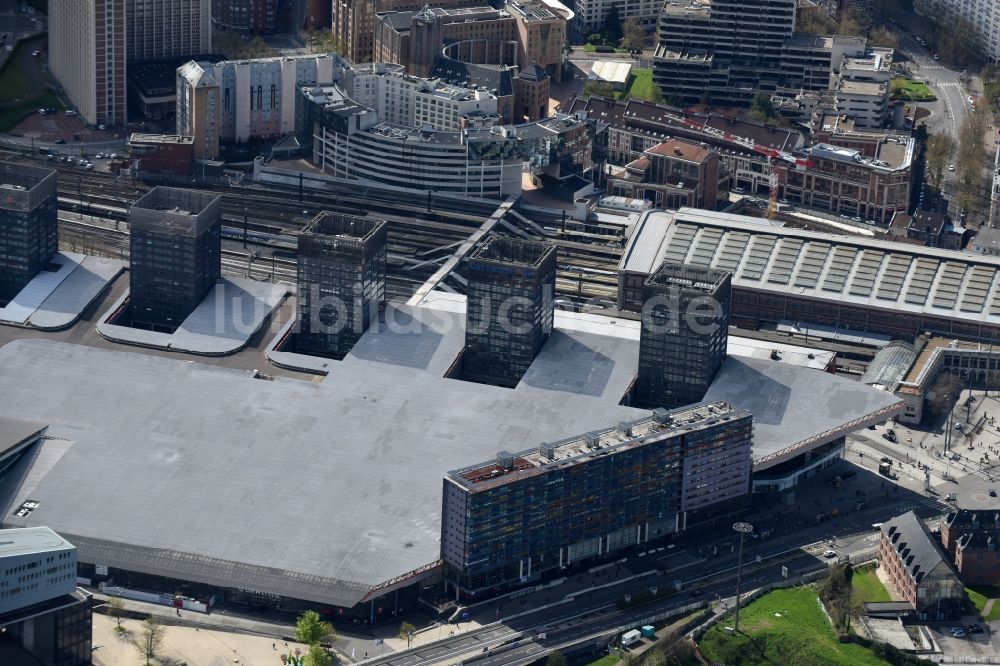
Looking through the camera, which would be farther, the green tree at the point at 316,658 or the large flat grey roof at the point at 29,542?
the green tree at the point at 316,658

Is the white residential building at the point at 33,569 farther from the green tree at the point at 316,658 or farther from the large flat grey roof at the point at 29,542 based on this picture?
the green tree at the point at 316,658

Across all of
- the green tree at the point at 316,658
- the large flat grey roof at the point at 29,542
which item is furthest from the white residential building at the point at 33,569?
the green tree at the point at 316,658

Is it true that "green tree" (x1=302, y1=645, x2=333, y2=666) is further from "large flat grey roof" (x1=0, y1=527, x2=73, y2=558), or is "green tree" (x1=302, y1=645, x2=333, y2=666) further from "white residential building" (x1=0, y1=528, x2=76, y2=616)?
"large flat grey roof" (x1=0, y1=527, x2=73, y2=558)

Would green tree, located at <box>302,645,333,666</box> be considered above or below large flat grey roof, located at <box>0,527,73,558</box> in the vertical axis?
below

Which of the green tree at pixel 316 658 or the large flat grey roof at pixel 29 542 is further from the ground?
the large flat grey roof at pixel 29 542

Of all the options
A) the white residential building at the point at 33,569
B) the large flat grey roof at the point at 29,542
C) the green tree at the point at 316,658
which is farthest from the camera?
the green tree at the point at 316,658

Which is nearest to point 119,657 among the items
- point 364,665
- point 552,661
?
point 364,665

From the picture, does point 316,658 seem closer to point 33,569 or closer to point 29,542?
point 33,569

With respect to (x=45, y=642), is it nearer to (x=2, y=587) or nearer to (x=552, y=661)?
(x=2, y=587)

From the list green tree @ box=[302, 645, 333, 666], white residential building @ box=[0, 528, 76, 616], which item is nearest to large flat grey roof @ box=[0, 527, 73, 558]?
white residential building @ box=[0, 528, 76, 616]
